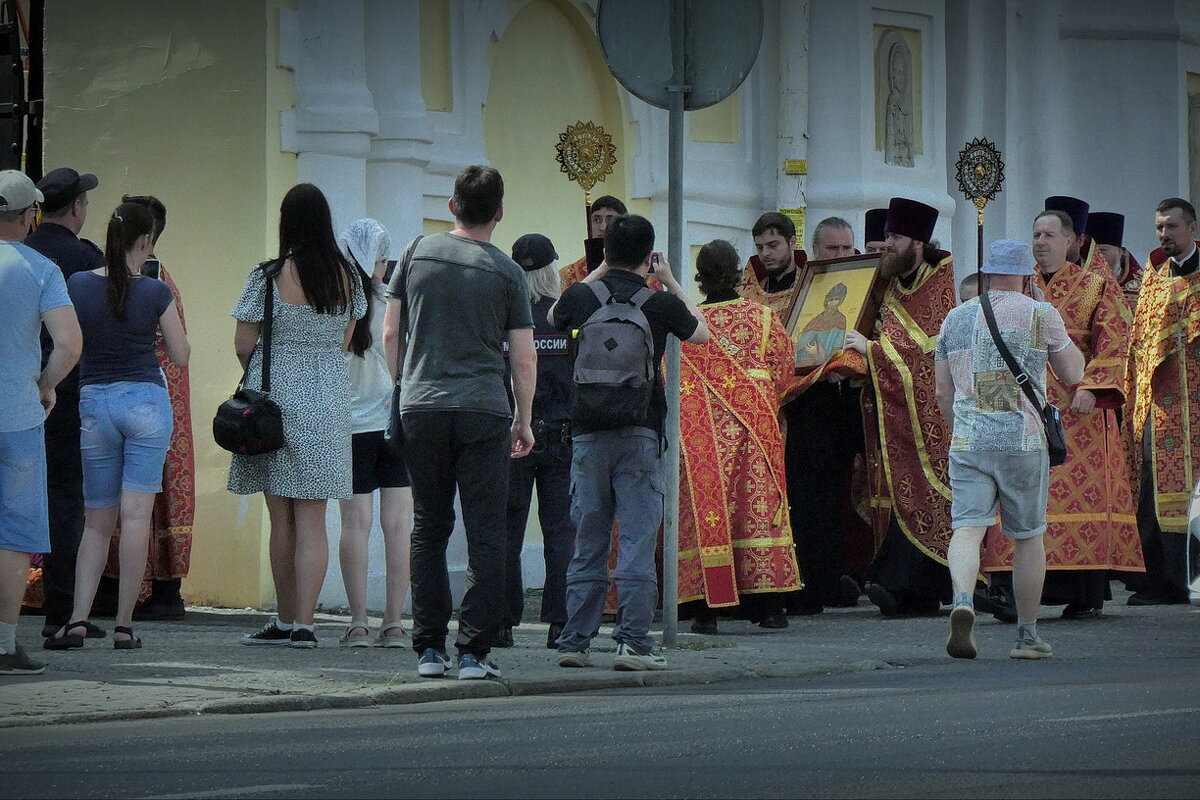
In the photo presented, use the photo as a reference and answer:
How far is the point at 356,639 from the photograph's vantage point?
1073 cm

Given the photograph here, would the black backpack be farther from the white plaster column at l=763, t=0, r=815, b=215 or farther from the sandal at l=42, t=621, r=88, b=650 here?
the white plaster column at l=763, t=0, r=815, b=215

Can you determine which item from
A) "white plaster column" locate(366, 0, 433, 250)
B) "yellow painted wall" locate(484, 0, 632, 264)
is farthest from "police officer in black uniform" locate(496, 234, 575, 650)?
"yellow painted wall" locate(484, 0, 632, 264)

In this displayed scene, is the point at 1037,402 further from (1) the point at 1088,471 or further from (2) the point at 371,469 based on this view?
(2) the point at 371,469

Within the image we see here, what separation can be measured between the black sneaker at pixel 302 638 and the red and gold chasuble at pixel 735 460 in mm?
2482

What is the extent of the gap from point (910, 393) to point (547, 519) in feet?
10.1

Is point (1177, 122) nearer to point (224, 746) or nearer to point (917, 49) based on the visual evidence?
point (917, 49)

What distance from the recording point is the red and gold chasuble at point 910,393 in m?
13.5

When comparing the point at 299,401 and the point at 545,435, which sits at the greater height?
the point at 299,401

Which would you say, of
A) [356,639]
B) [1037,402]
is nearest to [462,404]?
[356,639]

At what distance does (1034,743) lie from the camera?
285 inches

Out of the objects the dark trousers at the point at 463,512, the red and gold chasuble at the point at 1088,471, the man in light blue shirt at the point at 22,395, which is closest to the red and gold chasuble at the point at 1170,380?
the red and gold chasuble at the point at 1088,471

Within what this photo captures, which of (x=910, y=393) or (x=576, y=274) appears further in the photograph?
(x=910, y=393)

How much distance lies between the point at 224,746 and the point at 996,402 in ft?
16.4

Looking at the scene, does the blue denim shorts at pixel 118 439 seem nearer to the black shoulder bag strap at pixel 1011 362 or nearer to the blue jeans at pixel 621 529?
the blue jeans at pixel 621 529
